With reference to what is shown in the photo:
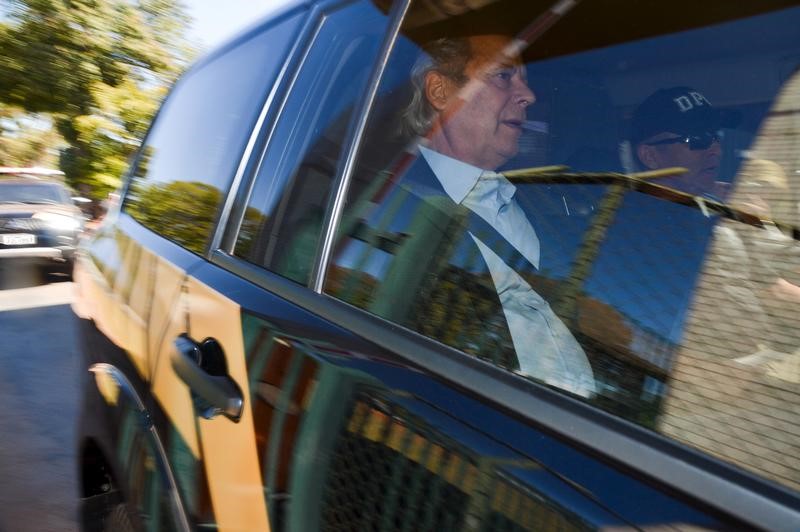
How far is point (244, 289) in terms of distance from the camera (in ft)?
4.75

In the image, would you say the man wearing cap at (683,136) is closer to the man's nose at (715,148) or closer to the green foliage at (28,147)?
the man's nose at (715,148)

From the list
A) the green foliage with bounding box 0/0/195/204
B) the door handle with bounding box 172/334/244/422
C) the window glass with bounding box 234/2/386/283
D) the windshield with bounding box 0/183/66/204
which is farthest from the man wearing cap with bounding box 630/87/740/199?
the green foliage with bounding box 0/0/195/204

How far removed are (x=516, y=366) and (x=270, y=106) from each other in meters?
1.03

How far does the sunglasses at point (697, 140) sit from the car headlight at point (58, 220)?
9.47 m

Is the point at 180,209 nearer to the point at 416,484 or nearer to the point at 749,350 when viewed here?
the point at 416,484

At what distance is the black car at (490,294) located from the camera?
771 millimetres

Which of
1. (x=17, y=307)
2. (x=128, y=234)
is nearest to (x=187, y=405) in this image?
(x=128, y=234)

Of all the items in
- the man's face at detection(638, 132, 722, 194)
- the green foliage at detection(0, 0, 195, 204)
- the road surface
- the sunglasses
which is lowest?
the road surface

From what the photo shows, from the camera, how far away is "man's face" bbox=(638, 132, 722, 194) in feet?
3.03

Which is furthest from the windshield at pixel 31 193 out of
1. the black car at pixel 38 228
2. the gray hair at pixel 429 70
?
the gray hair at pixel 429 70

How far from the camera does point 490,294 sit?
1057 mm

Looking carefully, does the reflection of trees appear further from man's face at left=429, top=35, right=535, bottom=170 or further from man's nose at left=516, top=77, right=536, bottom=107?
man's nose at left=516, top=77, right=536, bottom=107

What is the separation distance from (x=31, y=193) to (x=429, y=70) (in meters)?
9.89

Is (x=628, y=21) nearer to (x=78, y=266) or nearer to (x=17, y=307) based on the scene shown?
(x=78, y=266)
